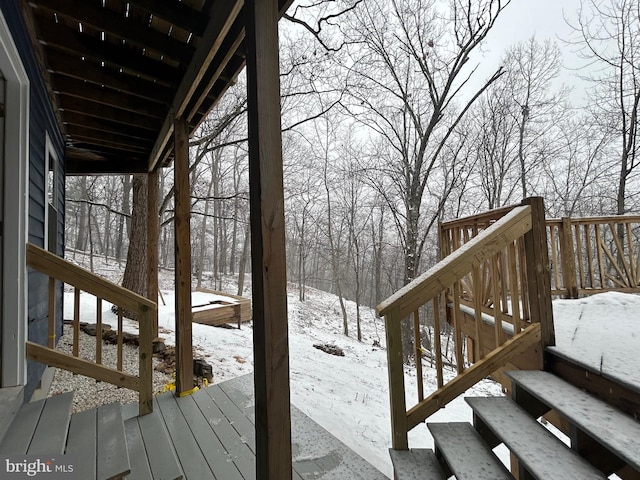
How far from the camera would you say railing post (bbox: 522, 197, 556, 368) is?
203cm

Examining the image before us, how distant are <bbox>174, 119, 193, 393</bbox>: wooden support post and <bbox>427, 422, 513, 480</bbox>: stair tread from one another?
80.2 inches

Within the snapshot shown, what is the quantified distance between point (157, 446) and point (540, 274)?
276 cm

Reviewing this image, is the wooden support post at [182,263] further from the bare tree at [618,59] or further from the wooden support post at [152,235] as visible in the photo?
the bare tree at [618,59]

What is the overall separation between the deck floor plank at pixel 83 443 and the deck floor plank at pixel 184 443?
1.51 feet

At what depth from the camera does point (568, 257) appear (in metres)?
3.74

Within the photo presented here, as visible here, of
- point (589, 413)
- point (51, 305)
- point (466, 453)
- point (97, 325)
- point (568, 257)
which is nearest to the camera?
point (589, 413)

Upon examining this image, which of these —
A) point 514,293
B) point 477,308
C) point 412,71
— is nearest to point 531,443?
point 477,308

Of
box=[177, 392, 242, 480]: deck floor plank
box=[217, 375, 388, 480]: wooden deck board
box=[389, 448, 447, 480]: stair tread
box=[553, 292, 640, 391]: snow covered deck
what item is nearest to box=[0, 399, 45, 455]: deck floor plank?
box=[177, 392, 242, 480]: deck floor plank

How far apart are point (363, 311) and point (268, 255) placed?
14754 millimetres

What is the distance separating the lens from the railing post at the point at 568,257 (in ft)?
12.1

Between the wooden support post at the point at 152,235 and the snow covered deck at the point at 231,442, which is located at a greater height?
the wooden support post at the point at 152,235

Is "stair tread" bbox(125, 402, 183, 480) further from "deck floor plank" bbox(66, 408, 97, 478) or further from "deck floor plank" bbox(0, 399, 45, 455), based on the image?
"deck floor plank" bbox(0, 399, 45, 455)

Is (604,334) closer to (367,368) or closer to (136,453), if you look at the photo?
(136,453)

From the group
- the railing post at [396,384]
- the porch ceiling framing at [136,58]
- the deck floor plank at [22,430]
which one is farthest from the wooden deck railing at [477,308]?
the deck floor plank at [22,430]
